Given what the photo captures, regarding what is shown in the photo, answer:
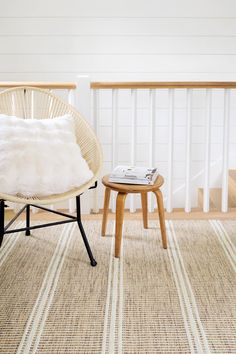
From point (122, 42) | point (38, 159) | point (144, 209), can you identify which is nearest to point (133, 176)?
point (144, 209)

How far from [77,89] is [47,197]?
1.03 metres

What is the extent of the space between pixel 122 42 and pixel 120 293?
2.59 m

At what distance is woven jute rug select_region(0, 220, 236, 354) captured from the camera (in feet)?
6.39

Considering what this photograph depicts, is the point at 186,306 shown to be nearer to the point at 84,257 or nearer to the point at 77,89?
the point at 84,257

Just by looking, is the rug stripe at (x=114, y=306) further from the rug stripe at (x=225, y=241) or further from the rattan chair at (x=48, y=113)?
the rug stripe at (x=225, y=241)

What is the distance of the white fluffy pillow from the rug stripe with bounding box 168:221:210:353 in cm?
65

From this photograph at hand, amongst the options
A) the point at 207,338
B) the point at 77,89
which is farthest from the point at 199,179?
the point at 207,338

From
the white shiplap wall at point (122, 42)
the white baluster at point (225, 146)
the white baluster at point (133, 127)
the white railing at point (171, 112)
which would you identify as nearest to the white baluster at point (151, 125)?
the white railing at point (171, 112)

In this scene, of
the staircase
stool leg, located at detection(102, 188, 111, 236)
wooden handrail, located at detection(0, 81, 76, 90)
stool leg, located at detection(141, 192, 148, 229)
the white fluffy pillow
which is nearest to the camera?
the white fluffy pillow

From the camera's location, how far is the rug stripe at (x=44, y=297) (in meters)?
1.94

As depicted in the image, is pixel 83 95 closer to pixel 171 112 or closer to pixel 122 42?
pixel 171 112

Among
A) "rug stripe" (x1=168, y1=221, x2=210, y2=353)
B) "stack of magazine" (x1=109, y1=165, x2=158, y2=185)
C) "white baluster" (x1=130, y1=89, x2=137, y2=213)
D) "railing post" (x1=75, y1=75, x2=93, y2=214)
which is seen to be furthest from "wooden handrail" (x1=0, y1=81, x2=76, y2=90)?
"rug stripe" (x1=168, y1=221, x2=210, y2=353)

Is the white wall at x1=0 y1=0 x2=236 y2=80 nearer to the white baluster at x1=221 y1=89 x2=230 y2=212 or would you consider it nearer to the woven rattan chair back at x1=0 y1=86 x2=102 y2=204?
the white baluster at x1=221 y1=89 x2=230 y2=212

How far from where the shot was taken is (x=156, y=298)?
2.29 m
